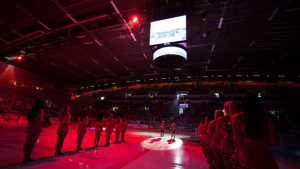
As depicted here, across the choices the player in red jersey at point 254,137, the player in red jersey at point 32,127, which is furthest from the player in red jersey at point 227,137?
the player in red jersey at point 32,127

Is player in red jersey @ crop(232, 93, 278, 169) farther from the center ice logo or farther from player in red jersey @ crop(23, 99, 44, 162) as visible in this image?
the center ice logo

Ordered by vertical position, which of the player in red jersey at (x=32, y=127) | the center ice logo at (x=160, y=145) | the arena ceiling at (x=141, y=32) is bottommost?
the center ice logo at (x=160, y=145)

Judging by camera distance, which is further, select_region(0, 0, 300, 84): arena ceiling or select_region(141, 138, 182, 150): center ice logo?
select_region(0, 0, 300, 84): arena ceiling

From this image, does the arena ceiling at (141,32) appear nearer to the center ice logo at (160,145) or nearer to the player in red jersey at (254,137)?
the player in red jersey at (254,137)

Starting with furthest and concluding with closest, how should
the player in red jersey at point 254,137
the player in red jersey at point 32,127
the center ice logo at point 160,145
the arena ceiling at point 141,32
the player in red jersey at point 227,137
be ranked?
the arena ceiling at point 141,32, the center ice logo at point 160,145, the player in red jersey at point 32,127, the player in red jersey at point 227,137, the player in red jersey at point 254,137

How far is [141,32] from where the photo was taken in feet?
32.9

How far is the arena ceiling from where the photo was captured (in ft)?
28.6

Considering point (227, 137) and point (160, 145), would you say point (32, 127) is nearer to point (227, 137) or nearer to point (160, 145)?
point (227, 137)

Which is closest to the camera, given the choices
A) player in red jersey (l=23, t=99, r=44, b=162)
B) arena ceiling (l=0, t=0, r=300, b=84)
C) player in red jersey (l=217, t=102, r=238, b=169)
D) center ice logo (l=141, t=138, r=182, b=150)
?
player in red jersey (l=217, t=102, r=238, b=169)

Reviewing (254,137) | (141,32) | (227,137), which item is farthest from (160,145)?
(141,32)

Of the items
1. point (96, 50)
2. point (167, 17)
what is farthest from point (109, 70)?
point (167, 17)

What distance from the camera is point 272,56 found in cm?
1563

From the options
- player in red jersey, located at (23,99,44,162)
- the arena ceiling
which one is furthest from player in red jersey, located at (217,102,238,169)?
the arena ceiling

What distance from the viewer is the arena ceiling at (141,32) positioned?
871cm
